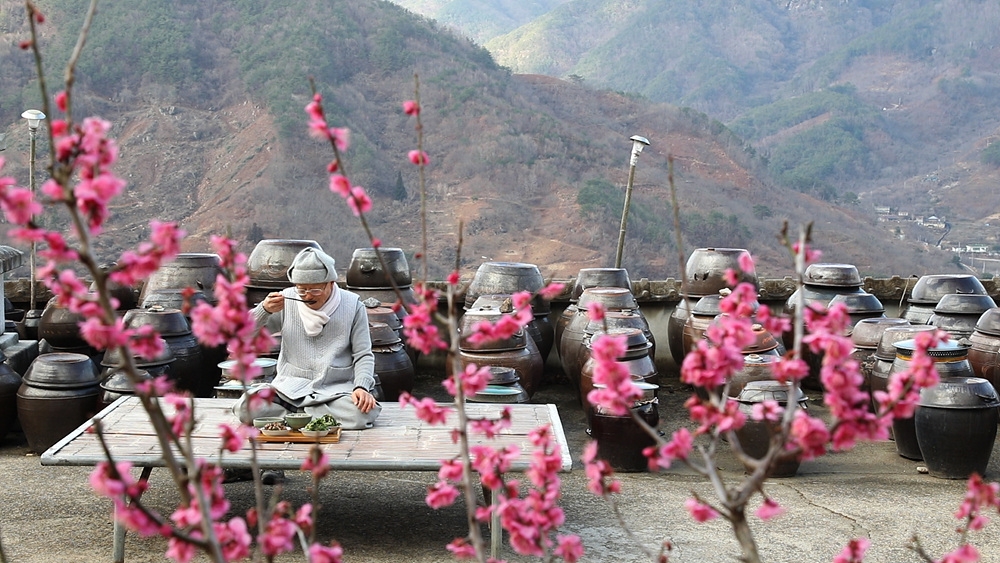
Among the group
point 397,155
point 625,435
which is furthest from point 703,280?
point 397,155

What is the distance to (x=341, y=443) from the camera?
16.3 feet

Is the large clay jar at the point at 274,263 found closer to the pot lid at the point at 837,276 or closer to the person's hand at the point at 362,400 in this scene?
the person's hand at the point at 362,400

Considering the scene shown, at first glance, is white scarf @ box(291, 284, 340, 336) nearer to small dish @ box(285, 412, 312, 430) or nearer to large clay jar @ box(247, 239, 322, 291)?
small dish @ box(285, 412, 312, 430)

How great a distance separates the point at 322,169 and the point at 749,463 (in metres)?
29.5

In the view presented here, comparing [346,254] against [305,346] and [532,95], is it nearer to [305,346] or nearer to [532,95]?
[532,95]

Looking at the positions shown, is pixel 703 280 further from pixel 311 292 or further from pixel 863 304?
pixel 311 292

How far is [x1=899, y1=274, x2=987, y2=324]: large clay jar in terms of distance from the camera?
8.44 m

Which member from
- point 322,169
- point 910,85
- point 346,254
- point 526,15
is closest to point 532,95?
point 322,169

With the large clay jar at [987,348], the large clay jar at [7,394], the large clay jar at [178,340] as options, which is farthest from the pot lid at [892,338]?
the large clay jar at [7,394]

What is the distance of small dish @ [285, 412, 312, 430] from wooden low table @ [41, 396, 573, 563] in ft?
0.33

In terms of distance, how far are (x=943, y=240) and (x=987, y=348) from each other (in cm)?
2965

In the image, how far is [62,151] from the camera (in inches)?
63.7

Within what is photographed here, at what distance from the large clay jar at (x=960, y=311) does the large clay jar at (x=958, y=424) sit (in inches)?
72.4

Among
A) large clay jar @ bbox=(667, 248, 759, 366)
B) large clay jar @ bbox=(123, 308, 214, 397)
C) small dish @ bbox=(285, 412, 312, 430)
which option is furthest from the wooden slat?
large clay jar @ bbox=(667, 248, 759, 366)
